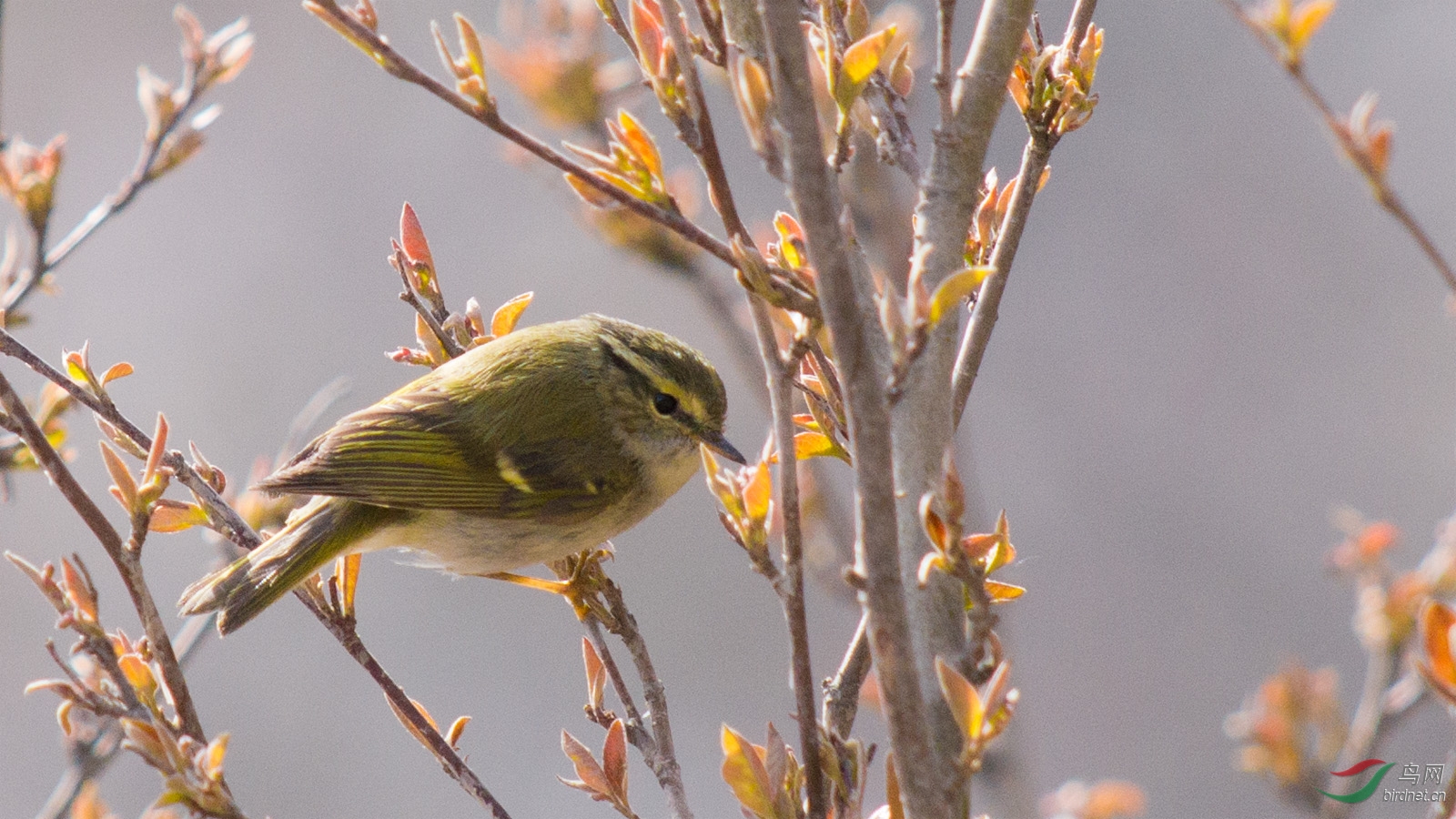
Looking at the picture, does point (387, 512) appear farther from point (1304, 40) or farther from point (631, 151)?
point (1304, 40)

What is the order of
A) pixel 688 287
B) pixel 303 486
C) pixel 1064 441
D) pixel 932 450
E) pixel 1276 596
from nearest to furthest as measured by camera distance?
1. pixel 932 450
2. pixel 303 486
3. pixel 688 287
4. pixel 1276 596
5. pixel 1064 441

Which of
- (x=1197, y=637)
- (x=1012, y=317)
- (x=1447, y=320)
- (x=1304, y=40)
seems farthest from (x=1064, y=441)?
(x=1304, y=40)

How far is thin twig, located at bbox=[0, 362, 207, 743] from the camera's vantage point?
38.5 inches

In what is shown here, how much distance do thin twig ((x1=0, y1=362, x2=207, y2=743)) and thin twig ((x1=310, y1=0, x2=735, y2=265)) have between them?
1.35ft

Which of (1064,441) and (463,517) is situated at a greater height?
(463,517)

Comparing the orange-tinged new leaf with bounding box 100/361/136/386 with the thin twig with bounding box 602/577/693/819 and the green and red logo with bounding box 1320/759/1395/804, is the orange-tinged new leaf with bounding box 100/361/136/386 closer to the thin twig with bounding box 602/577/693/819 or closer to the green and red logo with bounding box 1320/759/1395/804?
the thin twig with bounding box 602/577/693/819

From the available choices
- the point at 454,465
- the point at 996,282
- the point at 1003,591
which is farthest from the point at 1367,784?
the point at 454,465

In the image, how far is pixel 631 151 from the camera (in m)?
0.93

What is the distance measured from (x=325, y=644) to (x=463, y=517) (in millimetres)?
2386

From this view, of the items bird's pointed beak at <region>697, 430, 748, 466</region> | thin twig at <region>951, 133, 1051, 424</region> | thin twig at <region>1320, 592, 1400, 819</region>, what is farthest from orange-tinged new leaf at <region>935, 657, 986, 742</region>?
bird's pointed beak at <region>697, 430, 748, 466</region>

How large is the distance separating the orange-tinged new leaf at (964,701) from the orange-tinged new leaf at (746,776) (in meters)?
0.20

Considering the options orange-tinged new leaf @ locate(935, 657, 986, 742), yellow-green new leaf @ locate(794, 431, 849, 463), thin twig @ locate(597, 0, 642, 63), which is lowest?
orange-tinged new leaf @ locate(935, 657, 986, 742)

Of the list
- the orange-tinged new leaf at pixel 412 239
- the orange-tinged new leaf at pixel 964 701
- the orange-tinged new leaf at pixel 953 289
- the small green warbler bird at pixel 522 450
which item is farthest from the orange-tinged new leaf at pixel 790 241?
the small green warbler bird at pixel 522 450

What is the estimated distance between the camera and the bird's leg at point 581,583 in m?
1.51
